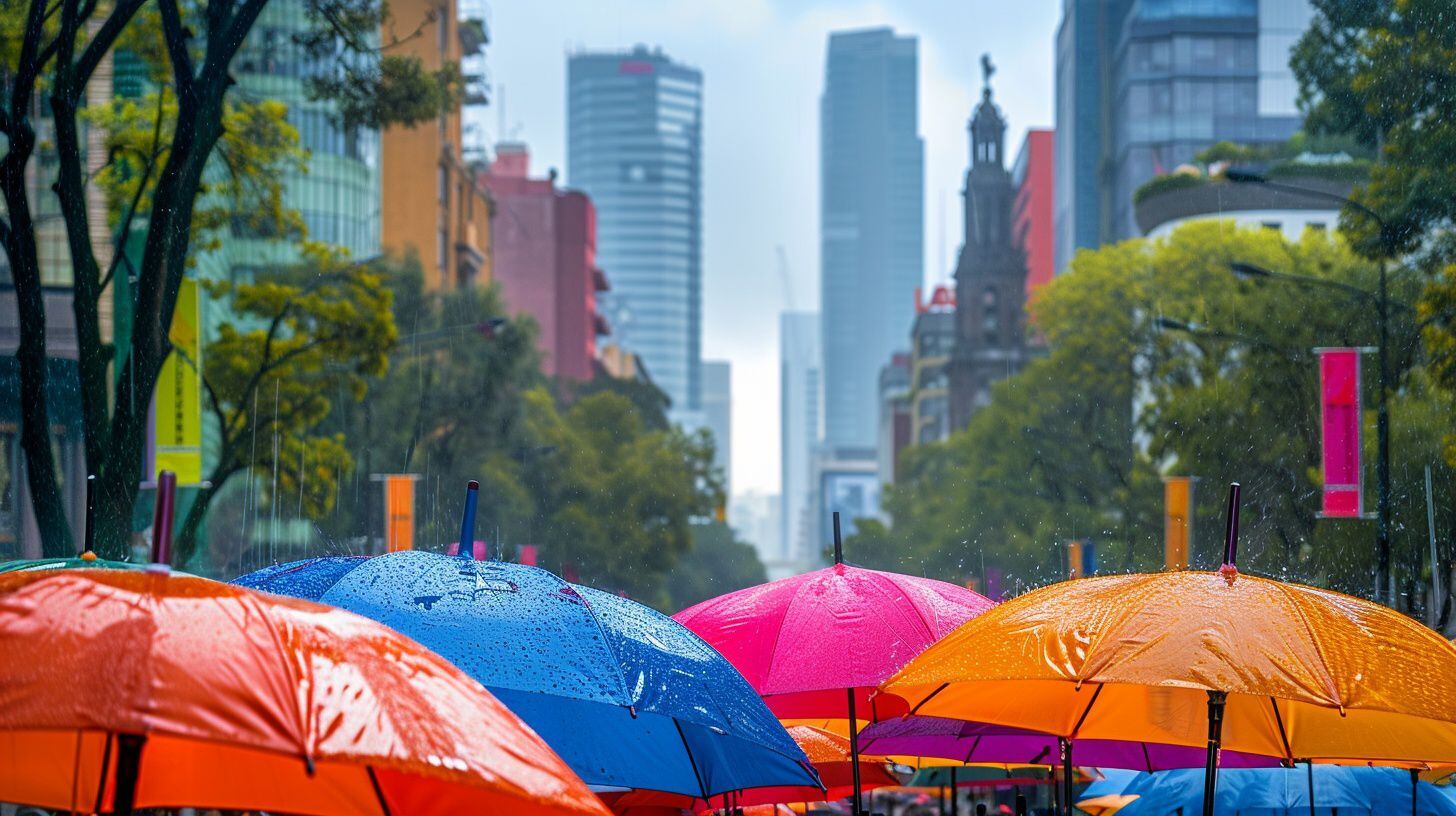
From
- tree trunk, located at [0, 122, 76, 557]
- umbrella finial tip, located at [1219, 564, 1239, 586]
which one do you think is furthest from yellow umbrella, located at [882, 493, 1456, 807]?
tree trunk, located at [0, 122, 76, 557]

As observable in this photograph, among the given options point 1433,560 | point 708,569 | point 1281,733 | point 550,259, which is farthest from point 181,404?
point 708,569

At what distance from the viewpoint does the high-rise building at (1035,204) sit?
370 feet

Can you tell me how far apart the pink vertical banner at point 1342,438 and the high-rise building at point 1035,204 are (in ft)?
259

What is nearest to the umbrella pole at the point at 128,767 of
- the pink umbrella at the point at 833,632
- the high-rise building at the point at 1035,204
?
the pink umbrella at the point at 833,632

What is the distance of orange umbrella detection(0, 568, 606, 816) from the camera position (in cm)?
394

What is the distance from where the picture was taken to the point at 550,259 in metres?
108

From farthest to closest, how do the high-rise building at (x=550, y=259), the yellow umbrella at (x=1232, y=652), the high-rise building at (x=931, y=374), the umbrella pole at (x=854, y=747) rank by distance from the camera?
the high-rise building at (x=931, y=374), the high-rise building at (x=550, y=259), the umbrella pole at (x=854, y=747), the yellow umbrella at (x=1232, y=652)

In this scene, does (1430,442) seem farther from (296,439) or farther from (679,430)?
(679,430)

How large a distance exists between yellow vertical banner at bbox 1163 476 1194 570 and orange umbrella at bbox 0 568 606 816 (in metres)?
36.4

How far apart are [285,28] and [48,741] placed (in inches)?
1252

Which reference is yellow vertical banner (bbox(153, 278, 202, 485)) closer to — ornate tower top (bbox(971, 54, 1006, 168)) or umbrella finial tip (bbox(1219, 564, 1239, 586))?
umbrella finial tip (bbox(1219, 564, 1239, 586))

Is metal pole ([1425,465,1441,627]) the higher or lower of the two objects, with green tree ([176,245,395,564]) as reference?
lower

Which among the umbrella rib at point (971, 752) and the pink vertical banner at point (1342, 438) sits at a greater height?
the pink vertical banner at point (1342, 438)

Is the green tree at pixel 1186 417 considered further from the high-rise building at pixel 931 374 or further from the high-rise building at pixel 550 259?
the high-rise building at pixel 931 374
